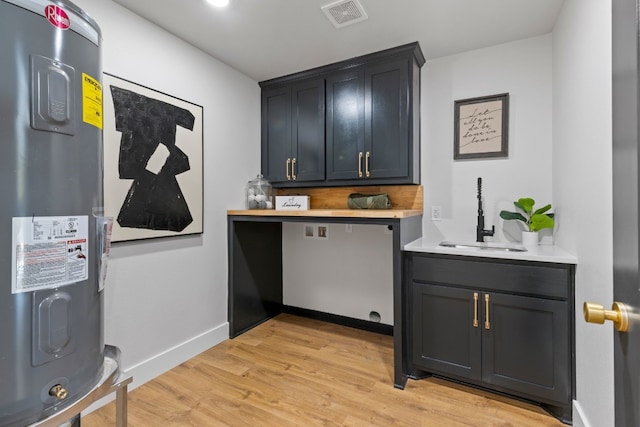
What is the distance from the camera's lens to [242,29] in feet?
7.00

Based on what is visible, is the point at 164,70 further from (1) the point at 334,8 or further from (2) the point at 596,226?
(2) the point at 596,226

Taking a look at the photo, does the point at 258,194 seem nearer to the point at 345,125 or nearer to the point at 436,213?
the point at 345,125

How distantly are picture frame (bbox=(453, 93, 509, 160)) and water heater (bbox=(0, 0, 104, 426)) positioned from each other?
240cm

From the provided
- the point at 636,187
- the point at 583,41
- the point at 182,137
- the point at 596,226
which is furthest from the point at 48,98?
the point at 583,41

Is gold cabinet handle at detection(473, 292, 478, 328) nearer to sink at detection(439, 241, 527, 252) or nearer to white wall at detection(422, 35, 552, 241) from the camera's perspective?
sink at detection(439, 241, 527, 252)

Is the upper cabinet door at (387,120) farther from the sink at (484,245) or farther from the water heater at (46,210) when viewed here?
the water heater at (46,210)

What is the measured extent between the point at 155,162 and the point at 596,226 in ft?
8.05

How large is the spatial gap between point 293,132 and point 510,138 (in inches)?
69.7

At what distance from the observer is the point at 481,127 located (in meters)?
2.40

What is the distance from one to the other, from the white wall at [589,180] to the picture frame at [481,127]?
422 millimetres

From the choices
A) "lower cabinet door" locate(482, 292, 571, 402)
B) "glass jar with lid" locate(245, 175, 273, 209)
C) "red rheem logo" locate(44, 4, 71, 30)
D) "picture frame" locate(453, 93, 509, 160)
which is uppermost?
"picture frame" locate(453, 93, 509, 160)

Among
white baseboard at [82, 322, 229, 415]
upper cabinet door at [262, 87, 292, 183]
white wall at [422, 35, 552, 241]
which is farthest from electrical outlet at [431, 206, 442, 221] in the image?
white baseboard at [82, 322, 229, 415]

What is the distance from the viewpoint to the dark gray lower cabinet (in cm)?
167

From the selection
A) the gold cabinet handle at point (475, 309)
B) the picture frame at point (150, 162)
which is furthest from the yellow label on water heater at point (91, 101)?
the gold cabinet handle at point (475, 309)
